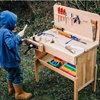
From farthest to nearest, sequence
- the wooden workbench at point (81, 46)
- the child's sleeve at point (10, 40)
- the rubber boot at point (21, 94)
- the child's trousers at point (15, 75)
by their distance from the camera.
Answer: the rubber boot at point (21, 94) → the child's trousers at point (15, 75) → the wooden workbench at point (81, 46) → the child's sleeve at point (10, 40)

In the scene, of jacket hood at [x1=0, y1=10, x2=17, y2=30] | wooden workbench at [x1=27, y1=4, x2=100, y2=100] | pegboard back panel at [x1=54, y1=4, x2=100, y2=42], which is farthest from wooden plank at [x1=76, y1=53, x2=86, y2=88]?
jacket hood at [x1=0, y1=10, x2=17, y2=30]

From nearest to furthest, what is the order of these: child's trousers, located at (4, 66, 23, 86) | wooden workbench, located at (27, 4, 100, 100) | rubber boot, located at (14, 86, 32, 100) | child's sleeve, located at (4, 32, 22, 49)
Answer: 1. child's sleeve, located at (4, 32, 22, 49)
2. wooden workbench, located at (27, 4, 100, 100)
3. child's trousers, located at (4, 66, 23, 86)
4. rubber boot, located at (14, 86, 32, 100)

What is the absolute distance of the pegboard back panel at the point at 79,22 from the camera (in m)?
2.87

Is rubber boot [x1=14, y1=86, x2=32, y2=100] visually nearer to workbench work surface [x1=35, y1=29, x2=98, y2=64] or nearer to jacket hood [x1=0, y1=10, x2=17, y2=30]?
workbench work surface [x1=35, y1=29, x2=98, y2=64]

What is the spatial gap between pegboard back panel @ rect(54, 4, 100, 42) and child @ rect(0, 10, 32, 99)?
2.16 ft

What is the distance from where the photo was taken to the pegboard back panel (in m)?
2.87

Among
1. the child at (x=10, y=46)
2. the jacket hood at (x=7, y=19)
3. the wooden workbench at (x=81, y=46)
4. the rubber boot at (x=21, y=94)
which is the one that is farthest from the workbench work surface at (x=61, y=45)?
the rubber boot at (x=21, y=94)

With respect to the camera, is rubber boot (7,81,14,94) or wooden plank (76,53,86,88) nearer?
wooden plank (76,53,86,88)

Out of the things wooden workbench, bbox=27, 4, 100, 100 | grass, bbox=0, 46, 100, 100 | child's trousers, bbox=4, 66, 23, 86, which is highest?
wooden workbench, bbox=27, 4, 100, 100

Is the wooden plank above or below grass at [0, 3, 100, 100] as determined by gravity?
above

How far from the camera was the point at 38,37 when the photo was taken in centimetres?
319

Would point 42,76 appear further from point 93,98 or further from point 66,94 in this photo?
point 93,98

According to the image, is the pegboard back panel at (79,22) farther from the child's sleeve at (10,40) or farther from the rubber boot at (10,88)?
the rubber boot at (10,88)

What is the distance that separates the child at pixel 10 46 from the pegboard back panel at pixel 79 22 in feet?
2.16
